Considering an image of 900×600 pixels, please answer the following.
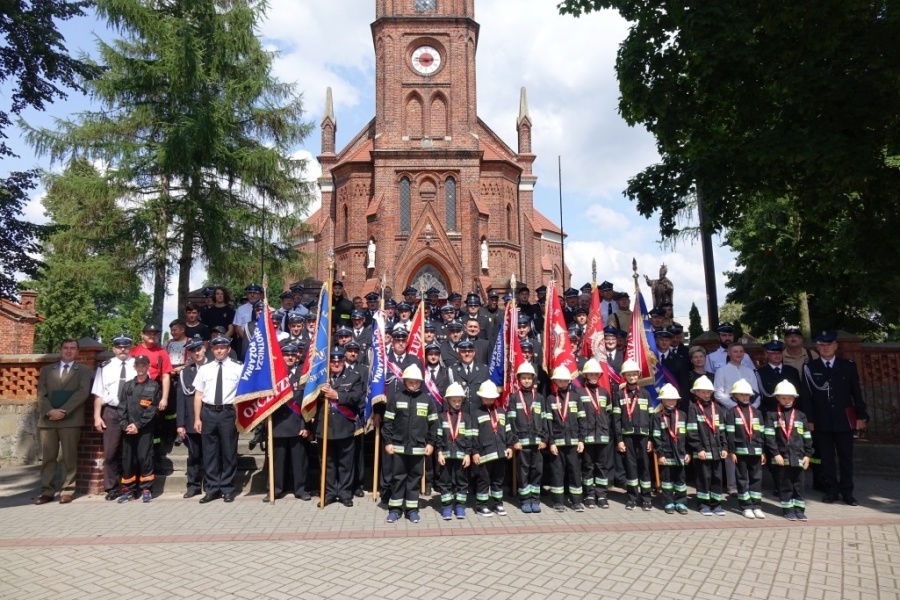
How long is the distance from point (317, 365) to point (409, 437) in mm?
1687

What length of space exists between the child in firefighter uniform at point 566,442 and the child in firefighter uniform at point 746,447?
177 cm

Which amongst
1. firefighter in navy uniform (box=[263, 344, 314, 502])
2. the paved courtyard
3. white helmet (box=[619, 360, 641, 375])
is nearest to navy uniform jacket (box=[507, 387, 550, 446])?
the paved courtyard

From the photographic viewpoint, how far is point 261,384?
7531 mm

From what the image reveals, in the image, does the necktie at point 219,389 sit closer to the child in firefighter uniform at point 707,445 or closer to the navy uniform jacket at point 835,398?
the child in firefighter uniform at point 707,445

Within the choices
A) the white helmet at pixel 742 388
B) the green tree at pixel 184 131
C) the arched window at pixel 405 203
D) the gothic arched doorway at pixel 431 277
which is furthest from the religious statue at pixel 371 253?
the white helmet at pixel 742 388

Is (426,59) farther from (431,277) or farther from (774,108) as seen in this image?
(774,108)

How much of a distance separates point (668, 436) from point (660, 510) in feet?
2.95

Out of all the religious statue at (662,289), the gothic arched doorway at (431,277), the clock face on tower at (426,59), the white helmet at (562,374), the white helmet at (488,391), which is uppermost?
the clock face on tower at (426,59)

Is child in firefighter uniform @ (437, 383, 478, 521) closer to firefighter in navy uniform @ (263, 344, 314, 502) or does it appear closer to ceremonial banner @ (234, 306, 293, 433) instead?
firefighter in navy uniform @ (263, 344, 314, 502)

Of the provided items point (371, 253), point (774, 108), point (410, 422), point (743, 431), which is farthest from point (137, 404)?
point (371, 253)

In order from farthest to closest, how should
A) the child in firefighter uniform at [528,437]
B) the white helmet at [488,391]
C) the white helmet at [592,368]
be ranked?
1. the white helmet at [592,368]
2. the child in firefighter uniform at [528,437]
3. the white helmet at [488,391]

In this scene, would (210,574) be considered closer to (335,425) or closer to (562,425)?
(335,425)

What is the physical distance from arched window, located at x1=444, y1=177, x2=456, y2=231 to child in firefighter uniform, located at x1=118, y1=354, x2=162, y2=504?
24.0 metres

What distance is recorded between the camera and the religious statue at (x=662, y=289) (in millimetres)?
12992
